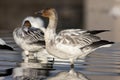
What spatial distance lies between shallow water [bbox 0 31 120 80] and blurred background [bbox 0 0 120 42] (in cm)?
493

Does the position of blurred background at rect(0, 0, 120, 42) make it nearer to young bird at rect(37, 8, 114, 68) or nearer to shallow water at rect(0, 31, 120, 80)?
shallow water at rect(0, 31, 120, 80)

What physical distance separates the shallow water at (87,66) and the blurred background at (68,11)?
16.2 ft

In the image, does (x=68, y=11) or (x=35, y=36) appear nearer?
(x=35, y=36)

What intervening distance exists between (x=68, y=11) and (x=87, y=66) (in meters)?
8.55

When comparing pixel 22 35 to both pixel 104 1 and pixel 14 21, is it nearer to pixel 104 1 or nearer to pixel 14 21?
pixel 104 1

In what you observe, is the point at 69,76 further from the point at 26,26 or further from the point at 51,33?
the point at 26,26

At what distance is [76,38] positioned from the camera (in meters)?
6.58

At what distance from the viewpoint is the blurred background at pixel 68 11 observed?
42.2ft

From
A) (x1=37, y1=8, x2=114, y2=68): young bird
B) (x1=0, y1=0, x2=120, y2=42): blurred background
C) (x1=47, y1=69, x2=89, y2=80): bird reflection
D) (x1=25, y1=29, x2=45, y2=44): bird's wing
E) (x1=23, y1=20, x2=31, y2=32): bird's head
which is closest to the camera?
(x1=47, y1=69, x2=89, y2=80): bird reflection

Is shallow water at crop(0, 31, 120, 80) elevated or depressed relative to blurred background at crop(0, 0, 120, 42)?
depressed

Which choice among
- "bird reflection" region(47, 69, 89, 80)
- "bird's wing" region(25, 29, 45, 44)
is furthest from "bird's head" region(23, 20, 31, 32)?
"bird reflection" region(47, 69, 89, 80)

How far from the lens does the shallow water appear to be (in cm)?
620

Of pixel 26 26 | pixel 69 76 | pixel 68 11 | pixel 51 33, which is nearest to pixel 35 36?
pixel 26 26

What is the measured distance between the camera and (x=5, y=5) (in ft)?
51.9
